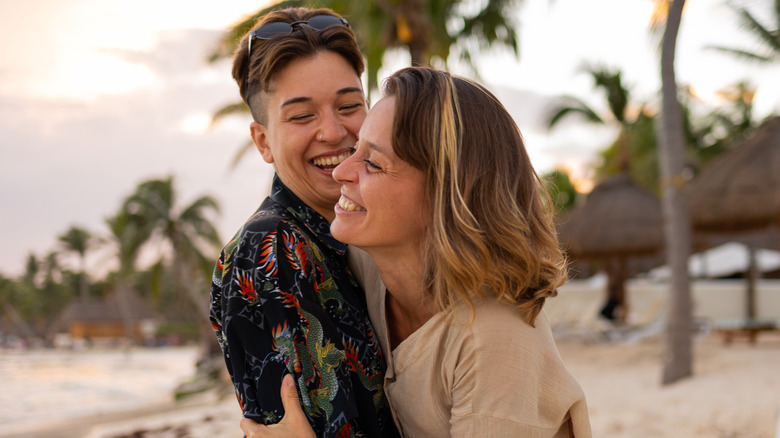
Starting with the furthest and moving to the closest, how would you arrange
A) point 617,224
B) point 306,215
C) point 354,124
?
point 617,224
point 354,124
point 306,215

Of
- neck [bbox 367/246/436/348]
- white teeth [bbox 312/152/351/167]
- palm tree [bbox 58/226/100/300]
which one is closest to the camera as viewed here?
neck [bbox 367/246/436/348]

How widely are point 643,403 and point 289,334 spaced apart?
8076 millimetres

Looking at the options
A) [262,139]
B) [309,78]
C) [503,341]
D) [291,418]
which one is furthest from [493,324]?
[262,139]

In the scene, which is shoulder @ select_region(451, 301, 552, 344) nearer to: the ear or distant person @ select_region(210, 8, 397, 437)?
distant person @ select_region(210, 8, 397, 437)

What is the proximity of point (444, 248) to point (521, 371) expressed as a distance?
353mm

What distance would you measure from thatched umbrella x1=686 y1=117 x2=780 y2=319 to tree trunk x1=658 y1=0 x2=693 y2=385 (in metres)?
2.98

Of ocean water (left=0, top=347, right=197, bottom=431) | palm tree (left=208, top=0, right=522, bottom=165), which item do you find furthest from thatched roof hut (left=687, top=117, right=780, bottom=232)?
ocean water (left=0, top=347, right=197, bottom=431)

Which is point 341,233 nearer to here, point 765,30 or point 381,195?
point 381,195

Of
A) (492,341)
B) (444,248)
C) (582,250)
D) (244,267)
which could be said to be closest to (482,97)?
(444,248)

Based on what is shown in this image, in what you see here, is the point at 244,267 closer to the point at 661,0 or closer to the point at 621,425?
the point at 621,425

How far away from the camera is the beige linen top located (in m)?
1.63

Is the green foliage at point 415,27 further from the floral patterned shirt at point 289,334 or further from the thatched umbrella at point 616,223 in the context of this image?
the floral patterned shirt at point 289,334

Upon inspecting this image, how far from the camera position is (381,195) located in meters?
1.84

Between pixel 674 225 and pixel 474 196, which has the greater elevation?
pixel 474 196
